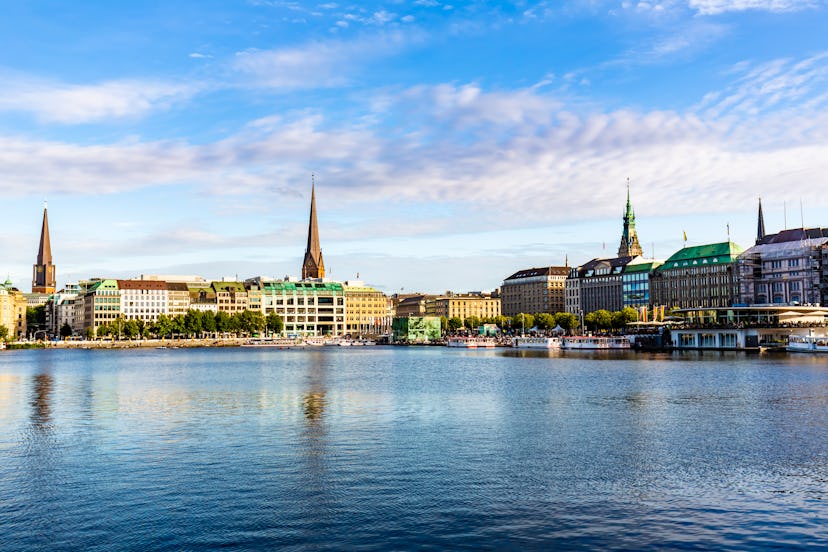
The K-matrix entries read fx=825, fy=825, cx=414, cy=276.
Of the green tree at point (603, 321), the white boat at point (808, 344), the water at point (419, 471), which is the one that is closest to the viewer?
the water at point (419, 471)

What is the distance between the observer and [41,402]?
57.0 metres

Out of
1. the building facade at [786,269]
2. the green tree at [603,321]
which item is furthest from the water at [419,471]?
the green tree at [603,321]

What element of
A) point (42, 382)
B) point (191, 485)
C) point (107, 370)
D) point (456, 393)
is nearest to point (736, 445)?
point (191, 485)

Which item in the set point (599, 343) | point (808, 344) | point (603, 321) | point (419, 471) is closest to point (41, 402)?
point (419, 471)

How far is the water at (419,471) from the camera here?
914 inches

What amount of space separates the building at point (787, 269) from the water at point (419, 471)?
379 ft

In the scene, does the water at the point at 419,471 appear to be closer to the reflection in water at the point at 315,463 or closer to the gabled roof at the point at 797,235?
the reflection in water at the point at 315,463

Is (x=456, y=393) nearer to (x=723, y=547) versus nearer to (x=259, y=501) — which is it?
(x=259, y=501)

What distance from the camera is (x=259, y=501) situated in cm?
2664

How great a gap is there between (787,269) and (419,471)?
15799 cm

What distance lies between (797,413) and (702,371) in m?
38.5

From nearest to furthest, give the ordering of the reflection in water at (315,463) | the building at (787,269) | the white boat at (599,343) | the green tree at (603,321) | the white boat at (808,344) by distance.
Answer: the reflection in water at (315,463)
the white boat at (808,344)
the white boat at (599,343)
the building at (787,269)
the green tree at (603,321)

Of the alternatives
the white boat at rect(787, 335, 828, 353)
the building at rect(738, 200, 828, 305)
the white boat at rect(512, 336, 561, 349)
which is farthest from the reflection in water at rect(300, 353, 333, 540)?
the building at rect(738, 200, 828, 305)

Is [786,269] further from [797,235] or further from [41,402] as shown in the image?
[41,402]
